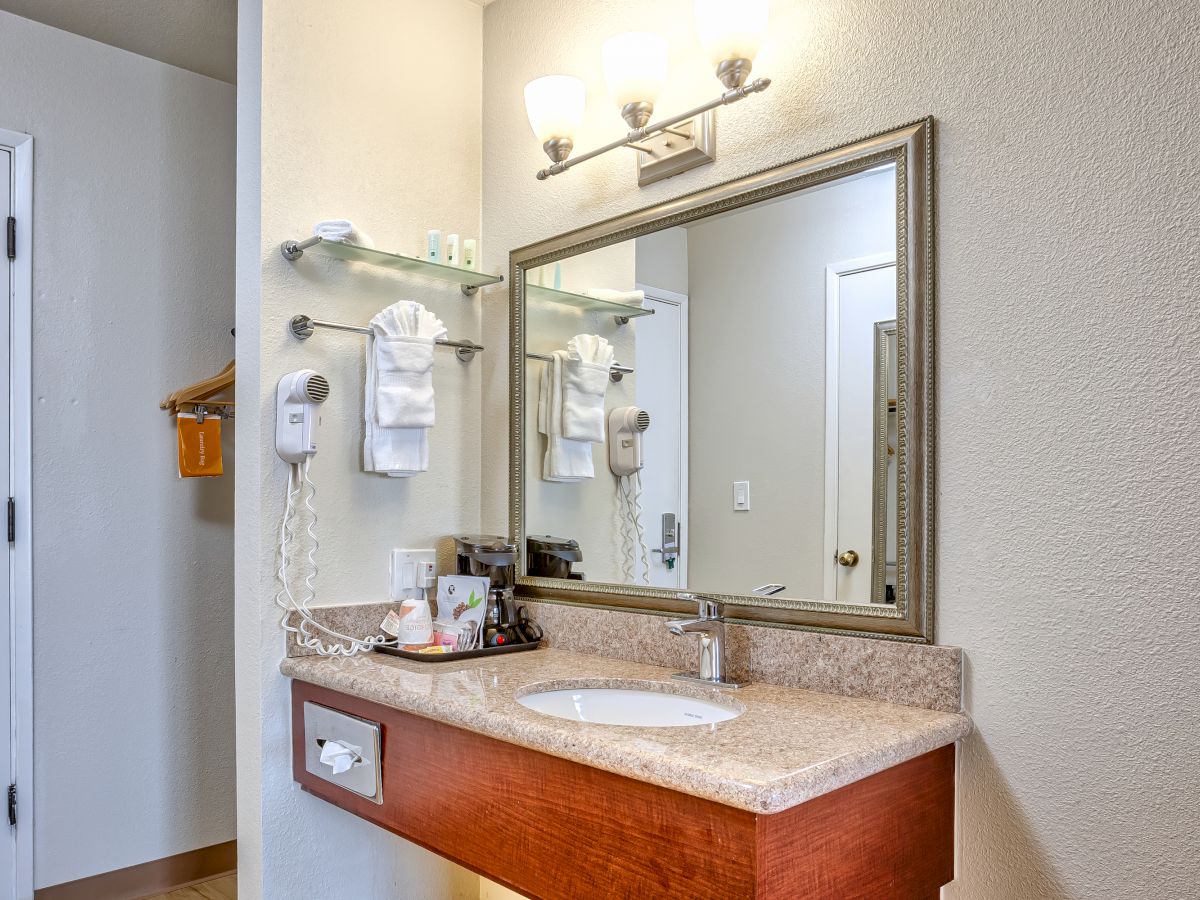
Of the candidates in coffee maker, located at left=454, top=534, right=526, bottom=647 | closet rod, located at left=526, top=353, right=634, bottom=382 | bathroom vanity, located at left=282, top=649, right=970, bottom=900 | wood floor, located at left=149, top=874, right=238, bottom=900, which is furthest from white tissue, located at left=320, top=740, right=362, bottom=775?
wood floor, located at left=149, top=874, right=238, bottom=900


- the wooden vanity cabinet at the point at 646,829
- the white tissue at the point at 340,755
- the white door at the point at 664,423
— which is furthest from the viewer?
the white door at the point at 664,423

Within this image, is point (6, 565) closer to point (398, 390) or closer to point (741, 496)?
point (398, 390)

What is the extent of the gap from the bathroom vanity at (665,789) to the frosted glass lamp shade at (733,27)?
1089mm

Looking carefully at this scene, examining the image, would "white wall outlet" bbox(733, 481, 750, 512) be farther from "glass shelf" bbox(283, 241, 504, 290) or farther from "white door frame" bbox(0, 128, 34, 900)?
"white door frame" bbox(0, 128, 34, 900)

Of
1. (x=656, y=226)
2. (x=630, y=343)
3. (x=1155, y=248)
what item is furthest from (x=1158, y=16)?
(x=630, y=343)

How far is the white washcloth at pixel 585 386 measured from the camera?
1903 millimetres

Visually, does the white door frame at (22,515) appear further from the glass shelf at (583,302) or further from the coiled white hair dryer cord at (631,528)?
the coiled white hair dryer cord at (631,528)

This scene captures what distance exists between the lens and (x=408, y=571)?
6.66 ft

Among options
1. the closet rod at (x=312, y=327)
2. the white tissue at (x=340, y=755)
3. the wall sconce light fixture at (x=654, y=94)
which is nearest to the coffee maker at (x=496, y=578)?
the white tissue at (x=340, y=755)

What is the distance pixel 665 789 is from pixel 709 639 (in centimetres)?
49

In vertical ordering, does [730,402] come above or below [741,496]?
above

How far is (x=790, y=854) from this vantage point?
1016 mm

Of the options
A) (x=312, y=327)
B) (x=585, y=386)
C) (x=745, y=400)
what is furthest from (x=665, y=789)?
(x=312, y=327)

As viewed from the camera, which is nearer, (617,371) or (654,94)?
(654,94)
